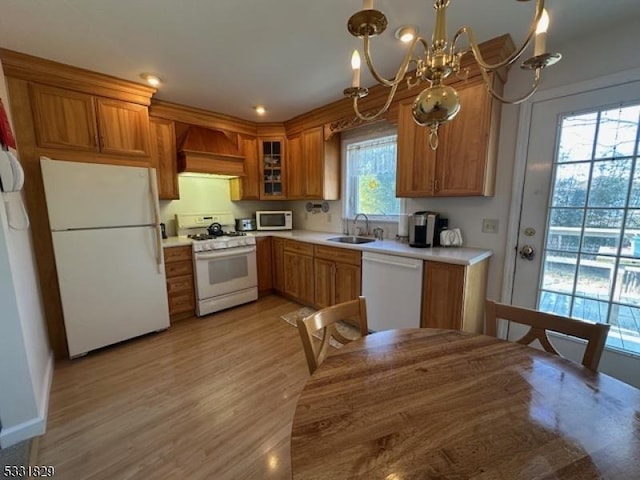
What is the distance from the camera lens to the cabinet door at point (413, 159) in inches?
91.2

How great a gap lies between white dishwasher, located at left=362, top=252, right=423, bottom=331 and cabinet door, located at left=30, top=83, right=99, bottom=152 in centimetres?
272

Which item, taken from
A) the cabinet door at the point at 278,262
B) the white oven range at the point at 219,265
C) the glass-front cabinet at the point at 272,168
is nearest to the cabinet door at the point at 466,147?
the cabinet door at the point at 278,262

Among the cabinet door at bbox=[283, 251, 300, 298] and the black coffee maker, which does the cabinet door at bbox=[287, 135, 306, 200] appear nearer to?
the cabinet door at bbox=[283, 251, 300, 298]

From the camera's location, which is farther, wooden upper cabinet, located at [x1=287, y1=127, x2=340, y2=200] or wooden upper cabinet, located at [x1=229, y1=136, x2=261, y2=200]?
wooden upper cabinet, located at [x1=229, y1=136, x2=261, y2=200]

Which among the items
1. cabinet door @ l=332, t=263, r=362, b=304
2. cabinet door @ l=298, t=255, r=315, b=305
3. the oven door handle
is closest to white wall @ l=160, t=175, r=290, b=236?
the oven door handle

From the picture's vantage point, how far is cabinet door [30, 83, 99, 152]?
216 centimetres

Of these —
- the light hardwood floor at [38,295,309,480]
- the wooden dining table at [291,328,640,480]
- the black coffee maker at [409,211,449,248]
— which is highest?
the black coffee maker at [409,211,449,248]

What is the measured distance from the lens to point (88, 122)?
2.38 meters

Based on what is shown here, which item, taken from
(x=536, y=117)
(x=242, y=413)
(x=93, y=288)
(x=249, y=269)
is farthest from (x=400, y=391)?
(x=249, y=269)

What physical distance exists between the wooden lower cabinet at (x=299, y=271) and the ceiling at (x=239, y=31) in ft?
5.91

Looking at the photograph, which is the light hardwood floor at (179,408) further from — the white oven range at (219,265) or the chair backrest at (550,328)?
the chair backrest at (550,328)

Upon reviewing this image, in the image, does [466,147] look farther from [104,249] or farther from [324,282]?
[104,249]

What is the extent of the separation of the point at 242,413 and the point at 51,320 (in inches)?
76.3

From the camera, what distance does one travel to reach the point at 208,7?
1.55 metres
